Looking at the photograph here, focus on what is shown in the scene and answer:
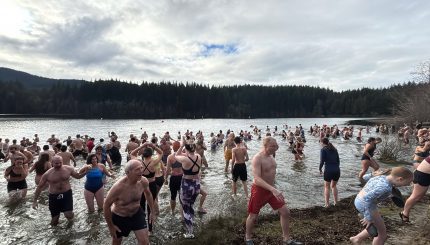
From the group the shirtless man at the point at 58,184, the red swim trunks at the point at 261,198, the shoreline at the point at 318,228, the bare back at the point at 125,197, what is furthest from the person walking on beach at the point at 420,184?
the shirtless man at the point at 58,184

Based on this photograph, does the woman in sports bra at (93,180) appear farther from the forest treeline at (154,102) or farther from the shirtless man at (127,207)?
the forest treeline at (154,102)

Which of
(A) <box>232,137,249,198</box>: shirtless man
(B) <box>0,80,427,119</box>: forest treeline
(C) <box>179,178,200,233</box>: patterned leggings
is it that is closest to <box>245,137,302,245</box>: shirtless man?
(C) <box>179,178,200,233</box>: patterned leggings

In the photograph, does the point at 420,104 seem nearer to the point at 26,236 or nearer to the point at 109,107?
the point at 26,236

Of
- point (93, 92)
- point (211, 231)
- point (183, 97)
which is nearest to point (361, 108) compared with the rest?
point (183, 97)

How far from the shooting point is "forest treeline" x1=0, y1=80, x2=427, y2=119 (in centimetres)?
12169

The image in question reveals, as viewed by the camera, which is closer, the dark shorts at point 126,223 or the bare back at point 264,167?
the dark shorts at point 126,223

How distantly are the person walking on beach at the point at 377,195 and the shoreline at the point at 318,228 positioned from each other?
1.43 m

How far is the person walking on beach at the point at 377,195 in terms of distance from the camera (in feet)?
15.2

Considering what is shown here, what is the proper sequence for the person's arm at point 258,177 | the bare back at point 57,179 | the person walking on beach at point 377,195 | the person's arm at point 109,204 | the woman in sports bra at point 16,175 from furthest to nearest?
the woman in sports bra at point 16,175 < the bare back at point 57,179 < the person's arm at point 258,177 < the person's arm at point 109,204 < the person walking on beach at point 377,195

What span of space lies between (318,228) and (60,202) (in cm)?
595

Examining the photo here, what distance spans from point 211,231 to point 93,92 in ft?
434

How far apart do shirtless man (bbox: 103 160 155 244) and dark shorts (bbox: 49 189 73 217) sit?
3.24 meters

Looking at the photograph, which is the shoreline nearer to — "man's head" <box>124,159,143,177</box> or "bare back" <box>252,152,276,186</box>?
"bare back" <box>252,152,276,186</box>

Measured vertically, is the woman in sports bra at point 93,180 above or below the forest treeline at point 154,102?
below
